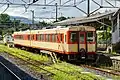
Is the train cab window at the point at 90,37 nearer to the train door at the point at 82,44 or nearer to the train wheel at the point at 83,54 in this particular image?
the train door at the point at 82,44

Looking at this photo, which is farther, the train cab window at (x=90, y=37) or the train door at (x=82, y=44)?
the train cab window at (x=90, y=37)

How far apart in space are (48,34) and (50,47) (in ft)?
3.99

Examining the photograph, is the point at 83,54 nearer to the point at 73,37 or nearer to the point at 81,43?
the point at 81,43

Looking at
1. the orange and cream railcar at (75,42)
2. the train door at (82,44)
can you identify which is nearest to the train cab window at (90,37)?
the orange and cream railcar at (75,42)

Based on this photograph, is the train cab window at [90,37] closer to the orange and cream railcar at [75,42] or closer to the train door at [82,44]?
→ the orange and cream railcar at [75,42]

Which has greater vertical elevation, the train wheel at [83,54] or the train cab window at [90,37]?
the train cab window at [90,37]

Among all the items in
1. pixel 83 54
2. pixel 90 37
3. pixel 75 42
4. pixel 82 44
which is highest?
pixel 90 37

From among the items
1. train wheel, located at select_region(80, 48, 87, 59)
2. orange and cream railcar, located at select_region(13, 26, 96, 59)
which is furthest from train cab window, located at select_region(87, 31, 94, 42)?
train wheel, located at select_region(80, 48, 87, 59)

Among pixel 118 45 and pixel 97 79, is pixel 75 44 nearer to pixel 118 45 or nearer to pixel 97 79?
pixel 97 79

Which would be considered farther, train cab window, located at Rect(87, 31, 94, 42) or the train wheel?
train cab window, located at Rect(87, 31, 94, 42)

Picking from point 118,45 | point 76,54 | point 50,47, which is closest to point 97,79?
point 76,54

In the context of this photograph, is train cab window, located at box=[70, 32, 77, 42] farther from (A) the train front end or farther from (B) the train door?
(B) the train door

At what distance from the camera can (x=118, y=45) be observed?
27.2 metres

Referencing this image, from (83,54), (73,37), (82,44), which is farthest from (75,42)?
(83,54)
